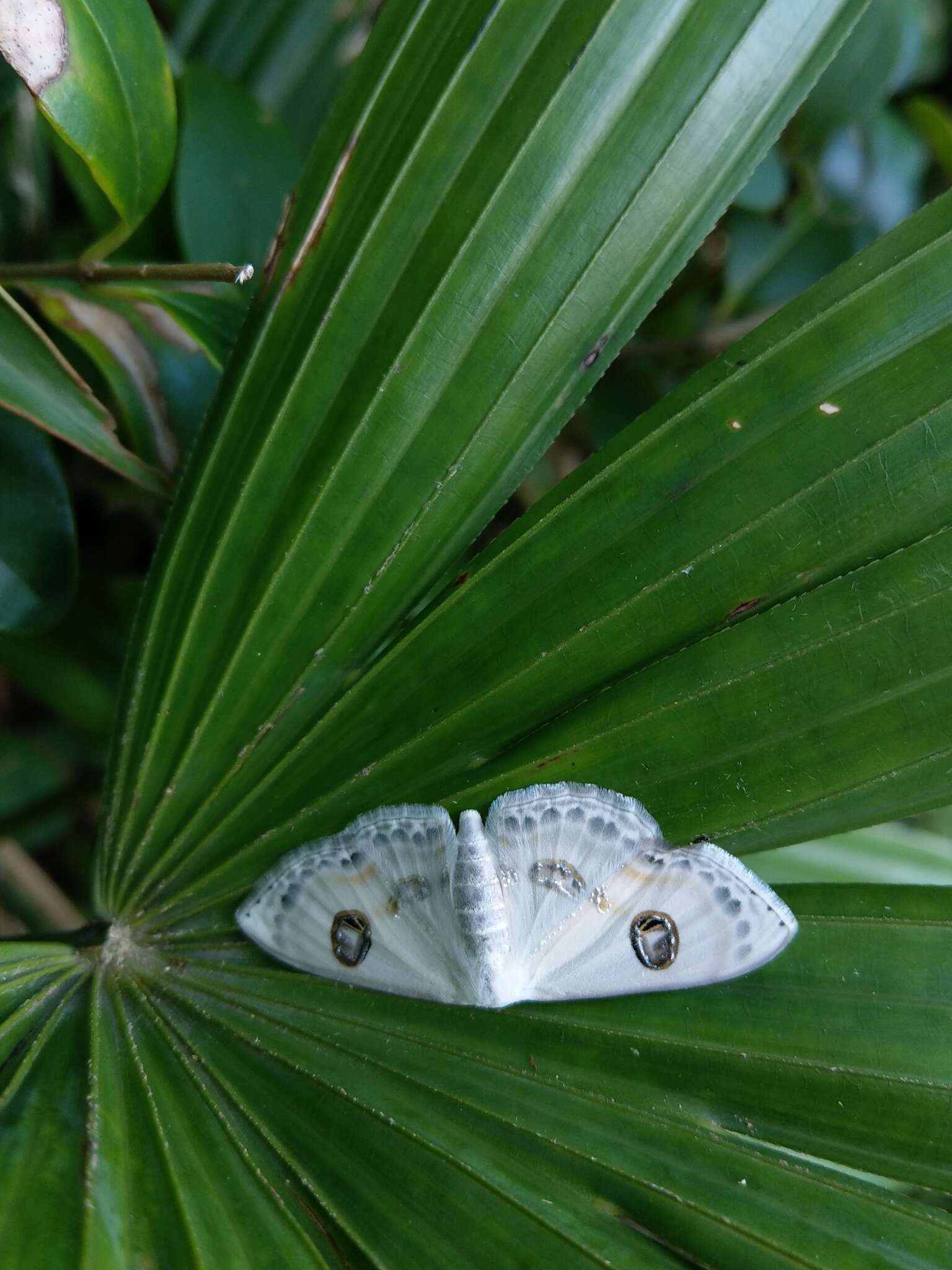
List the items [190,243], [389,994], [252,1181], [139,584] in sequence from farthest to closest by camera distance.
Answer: [139,584]
[190,243]
[389,994]
[252,1181]

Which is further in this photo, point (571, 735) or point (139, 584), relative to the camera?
point (139, 584)

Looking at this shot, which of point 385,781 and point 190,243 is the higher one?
point 190,243

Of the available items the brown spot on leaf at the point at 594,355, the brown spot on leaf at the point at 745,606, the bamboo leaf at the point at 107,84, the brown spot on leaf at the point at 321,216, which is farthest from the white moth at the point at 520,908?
the bamboo leaf at the point at 107,84

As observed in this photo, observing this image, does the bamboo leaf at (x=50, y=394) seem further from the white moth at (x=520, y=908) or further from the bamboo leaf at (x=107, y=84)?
the white moth at (x=520, y=908)

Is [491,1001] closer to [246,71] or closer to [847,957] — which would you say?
[847,957]

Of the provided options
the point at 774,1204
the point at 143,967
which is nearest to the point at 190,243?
the point at 143,967

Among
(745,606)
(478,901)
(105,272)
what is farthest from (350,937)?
(105,272)

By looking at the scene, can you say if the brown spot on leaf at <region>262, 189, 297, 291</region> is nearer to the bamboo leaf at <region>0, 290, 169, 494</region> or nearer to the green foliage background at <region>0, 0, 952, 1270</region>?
the green foliage background at <region>0, 0, 952, 1270</region>

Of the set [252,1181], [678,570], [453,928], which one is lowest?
[252,1181]
